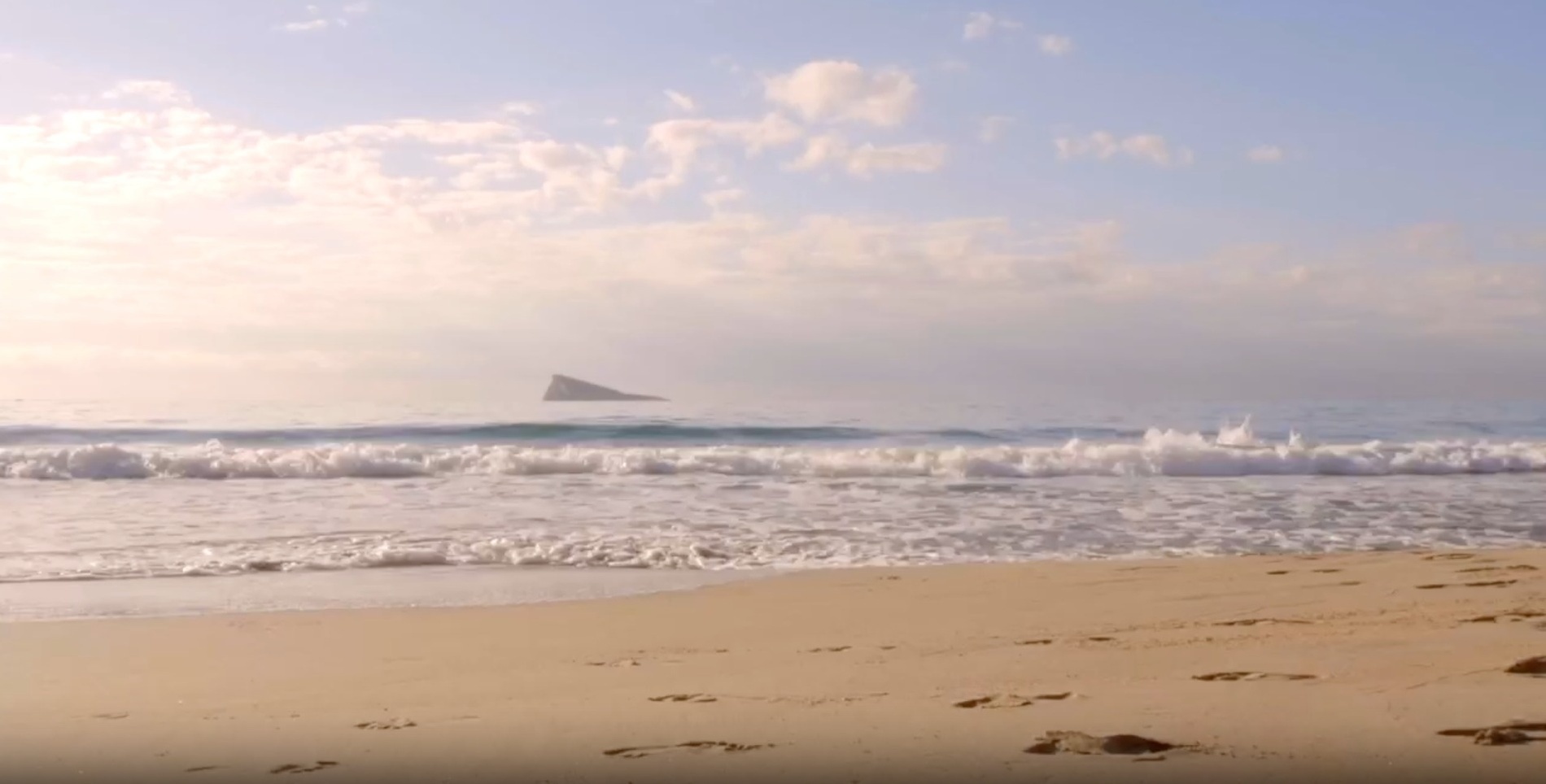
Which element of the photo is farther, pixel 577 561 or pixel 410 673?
pixel 577 561

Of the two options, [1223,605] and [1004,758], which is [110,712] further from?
[1223,605]

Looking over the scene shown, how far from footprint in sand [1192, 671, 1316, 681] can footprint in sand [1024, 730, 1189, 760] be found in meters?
1.05

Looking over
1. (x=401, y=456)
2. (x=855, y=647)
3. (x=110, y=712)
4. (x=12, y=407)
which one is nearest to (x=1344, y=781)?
(x=855, y=647)

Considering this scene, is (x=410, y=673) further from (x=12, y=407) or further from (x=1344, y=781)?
(x=12, y=407)

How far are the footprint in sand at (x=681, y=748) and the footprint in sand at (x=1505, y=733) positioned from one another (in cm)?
221

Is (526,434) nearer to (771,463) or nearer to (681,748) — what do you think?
(771,463)

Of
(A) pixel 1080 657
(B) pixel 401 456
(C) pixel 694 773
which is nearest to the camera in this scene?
(C) pixel 694 773

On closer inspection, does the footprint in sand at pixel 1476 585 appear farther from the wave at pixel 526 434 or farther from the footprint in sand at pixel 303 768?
the wave at pixel 526 434

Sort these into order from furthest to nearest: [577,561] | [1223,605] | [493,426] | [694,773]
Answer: [493,426] < [577,561] < [1223,605] < [694,773]

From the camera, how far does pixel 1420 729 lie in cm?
383

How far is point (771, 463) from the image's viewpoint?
70.9ft

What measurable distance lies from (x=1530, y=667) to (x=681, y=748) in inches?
132

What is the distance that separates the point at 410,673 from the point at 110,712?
3.94ft

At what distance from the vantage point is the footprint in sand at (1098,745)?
3639mm
